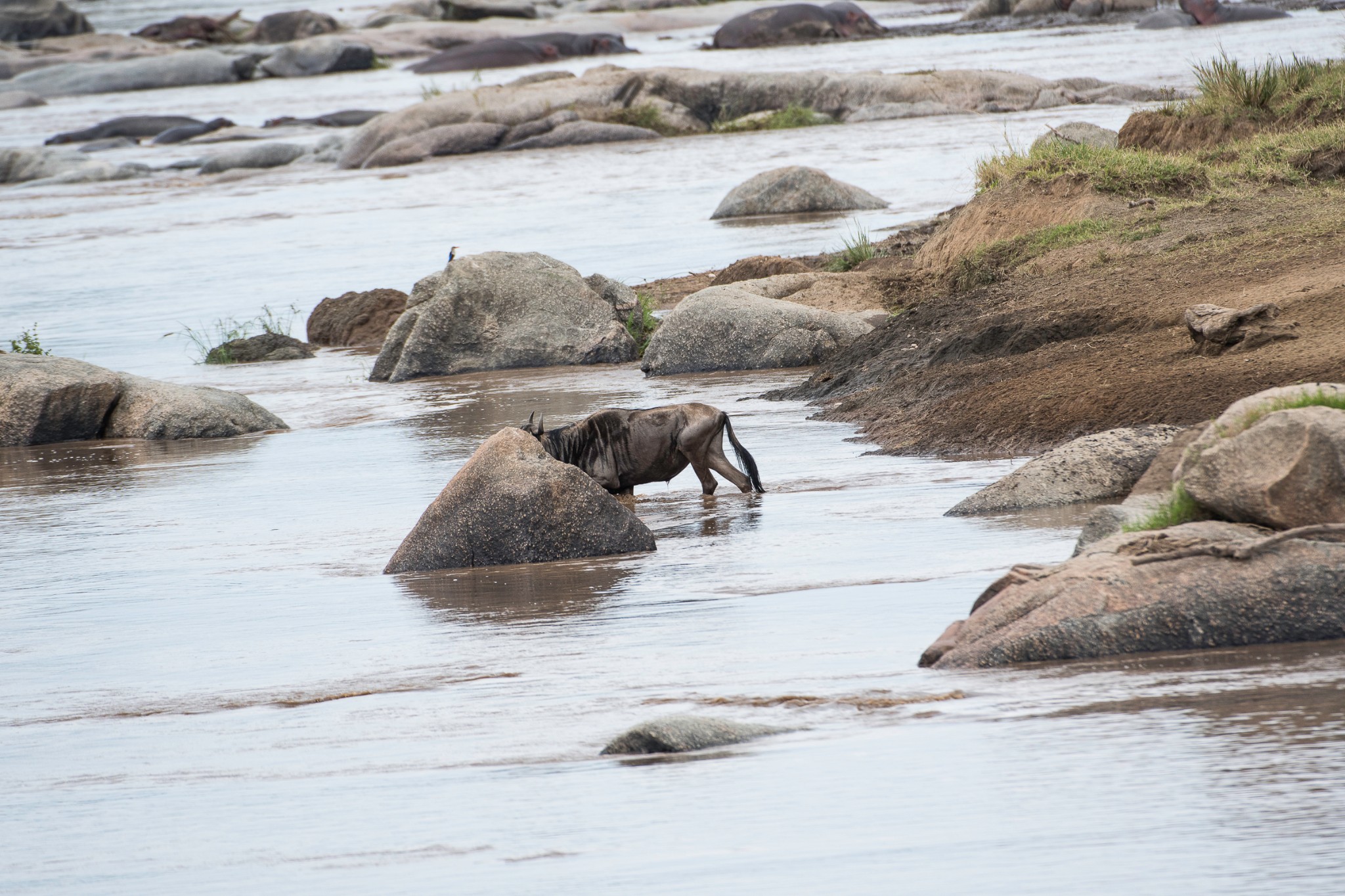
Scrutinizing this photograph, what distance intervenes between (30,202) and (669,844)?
39.6m

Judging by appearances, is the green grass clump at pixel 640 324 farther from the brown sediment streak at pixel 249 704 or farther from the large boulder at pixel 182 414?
the brown sediment streak at pixel 249 704

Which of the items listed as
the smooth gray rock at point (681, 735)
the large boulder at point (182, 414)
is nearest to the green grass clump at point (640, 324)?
the large boulder at point (182, 414)

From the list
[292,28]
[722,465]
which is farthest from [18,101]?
[722,465]

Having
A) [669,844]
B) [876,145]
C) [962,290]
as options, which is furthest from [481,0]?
[669,844]

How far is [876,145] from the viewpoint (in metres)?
37.7

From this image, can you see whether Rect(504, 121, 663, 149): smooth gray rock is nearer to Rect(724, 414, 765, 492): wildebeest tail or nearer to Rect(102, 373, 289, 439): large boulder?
Rect(102, 373, 289, 439): large boulder

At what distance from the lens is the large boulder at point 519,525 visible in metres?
9.08

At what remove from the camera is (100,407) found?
623 inches

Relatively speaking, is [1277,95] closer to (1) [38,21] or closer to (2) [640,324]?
(2) [640,324]

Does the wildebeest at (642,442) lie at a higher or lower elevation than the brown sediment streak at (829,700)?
lower

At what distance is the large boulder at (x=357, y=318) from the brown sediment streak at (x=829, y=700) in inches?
587

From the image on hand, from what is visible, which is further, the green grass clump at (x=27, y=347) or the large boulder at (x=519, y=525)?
the green grass clump at (x=27, y=347)

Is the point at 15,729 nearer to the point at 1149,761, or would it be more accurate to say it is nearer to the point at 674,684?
the point at 674,684

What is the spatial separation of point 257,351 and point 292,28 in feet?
210
